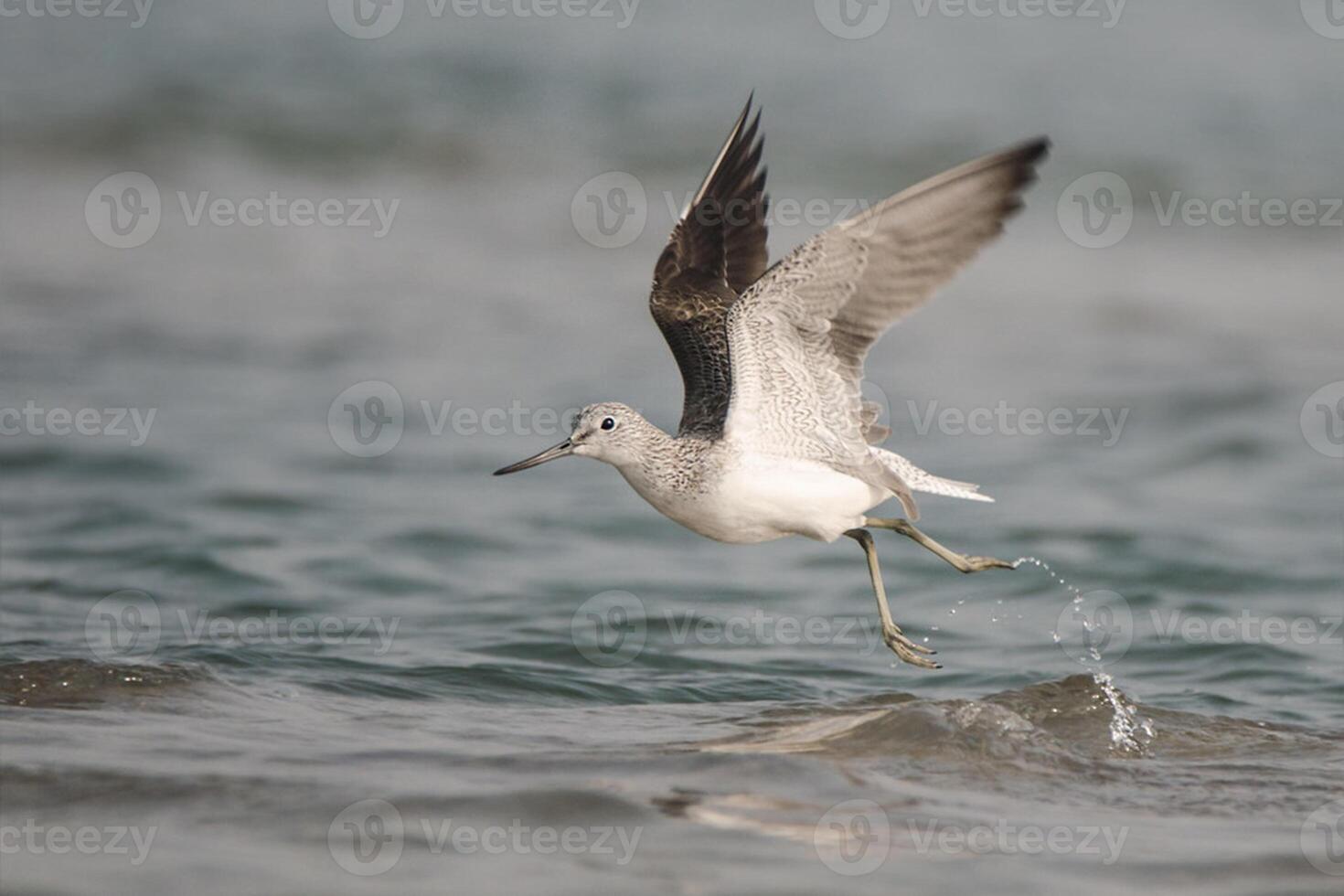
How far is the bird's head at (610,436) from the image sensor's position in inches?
253

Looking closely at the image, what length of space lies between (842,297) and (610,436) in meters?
1.04

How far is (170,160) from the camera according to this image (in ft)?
56.3

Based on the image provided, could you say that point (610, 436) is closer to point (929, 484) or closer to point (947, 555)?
point (929, 484)

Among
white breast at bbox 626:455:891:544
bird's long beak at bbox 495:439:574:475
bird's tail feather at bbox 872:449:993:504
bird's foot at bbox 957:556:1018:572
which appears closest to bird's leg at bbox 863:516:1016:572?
bird's foot at bbox 957:556:1018:572

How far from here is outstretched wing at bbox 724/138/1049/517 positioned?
5875mm

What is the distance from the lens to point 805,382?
6203 millimetres

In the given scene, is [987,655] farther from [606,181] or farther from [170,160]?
[170,160]

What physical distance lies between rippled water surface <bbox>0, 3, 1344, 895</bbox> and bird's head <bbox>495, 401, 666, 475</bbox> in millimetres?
953

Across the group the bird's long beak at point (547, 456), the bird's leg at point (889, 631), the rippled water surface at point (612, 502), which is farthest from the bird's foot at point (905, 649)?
the bird's long beak at point (547, 456)

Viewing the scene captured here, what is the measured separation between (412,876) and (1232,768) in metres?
2.82

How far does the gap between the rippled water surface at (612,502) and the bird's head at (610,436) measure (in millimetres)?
953

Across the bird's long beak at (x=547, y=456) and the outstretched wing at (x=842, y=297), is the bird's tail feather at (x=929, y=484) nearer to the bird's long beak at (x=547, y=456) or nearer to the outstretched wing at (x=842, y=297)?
the outstretched wing at (x=842, y=297)

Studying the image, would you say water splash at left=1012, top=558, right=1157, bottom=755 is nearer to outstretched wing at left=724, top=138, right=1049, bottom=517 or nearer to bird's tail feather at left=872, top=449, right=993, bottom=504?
bird's tail feather at left=872, top=449, right=993, bottom=504

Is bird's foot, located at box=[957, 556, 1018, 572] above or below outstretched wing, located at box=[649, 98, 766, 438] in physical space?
below
